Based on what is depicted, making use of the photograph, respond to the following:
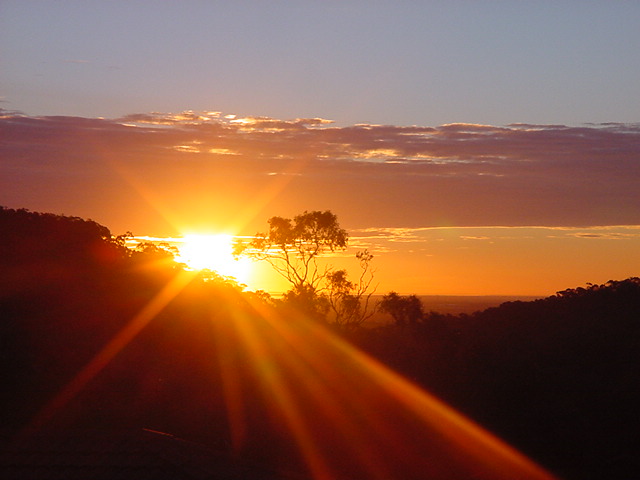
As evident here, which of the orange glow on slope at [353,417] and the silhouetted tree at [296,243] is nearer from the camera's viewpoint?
the orange glow on slope at [353,417]

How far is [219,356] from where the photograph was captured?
18156 millimetres

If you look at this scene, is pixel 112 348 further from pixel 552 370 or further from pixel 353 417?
pixel 552 370

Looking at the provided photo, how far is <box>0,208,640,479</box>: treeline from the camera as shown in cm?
1516

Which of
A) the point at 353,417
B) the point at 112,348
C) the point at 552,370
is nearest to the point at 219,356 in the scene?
the point at 112,348

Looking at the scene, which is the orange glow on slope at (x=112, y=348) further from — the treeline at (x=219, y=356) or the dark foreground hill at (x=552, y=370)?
the dark foreground hill at (x=552, y=370)

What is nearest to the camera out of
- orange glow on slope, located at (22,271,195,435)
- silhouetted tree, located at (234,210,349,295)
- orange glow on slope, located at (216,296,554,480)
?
orange glow on slope, located at (216,296,554,480)

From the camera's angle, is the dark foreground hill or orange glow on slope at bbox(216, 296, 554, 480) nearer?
orange glow on slope at bbox(216, 296, 554, 480)

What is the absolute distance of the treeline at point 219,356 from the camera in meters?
15.2

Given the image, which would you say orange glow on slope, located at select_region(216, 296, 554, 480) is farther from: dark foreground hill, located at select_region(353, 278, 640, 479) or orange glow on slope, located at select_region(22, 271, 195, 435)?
orange glow on slope, located at select_region(22, 271, 195, 435)

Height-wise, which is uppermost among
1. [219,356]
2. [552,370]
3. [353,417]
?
[552,370]

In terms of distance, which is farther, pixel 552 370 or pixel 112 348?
pixel 112 348

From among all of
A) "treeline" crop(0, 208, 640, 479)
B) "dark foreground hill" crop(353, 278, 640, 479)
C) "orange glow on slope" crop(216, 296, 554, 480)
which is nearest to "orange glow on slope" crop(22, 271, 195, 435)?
"treeline" crop(0, 208, 640, 479)

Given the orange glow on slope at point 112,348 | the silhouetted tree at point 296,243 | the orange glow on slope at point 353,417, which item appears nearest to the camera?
the orange glow on slope at point 353,417

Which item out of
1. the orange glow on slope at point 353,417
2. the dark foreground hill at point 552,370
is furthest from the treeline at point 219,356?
the orange glow on slope at point 353,417
